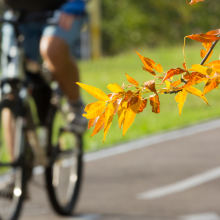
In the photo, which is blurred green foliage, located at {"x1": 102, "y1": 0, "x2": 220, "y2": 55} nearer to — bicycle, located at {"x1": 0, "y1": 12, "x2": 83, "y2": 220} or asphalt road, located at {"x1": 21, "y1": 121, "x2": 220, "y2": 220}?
asphalt road, located at {"x1": 21, "y1": 121, "x2": 220, "y2": 220}

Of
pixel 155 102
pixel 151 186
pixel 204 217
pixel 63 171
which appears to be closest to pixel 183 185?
pixel 151 186

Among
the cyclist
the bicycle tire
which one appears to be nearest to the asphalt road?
the bicycle tire

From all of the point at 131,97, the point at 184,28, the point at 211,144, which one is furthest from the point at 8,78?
the point at 184,28

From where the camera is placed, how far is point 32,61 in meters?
3.09

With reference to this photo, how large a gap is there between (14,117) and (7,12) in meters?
0.74

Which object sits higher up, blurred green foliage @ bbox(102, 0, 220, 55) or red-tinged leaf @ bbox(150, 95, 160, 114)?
red-tinged leaf @ bbox(150, 95, 160, 114)

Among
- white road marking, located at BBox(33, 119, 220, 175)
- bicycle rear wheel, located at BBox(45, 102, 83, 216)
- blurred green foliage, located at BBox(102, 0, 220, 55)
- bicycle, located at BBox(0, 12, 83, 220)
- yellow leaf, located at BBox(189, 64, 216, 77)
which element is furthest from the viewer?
blurred green foliage, located at BBox(102, 0, 220, 55)

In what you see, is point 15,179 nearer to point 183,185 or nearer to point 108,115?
point 183,185

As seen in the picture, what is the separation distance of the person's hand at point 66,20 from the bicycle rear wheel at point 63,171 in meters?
0.64

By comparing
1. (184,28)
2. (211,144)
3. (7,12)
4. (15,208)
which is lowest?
(184,28)

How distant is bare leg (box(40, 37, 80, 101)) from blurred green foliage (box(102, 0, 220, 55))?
2512 centimetres

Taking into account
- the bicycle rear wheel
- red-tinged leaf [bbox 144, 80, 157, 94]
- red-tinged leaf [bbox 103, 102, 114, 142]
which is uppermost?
red-tinged leaf [bbox 144, 80, 157, 94]

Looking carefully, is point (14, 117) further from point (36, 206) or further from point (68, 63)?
point (36, 206)

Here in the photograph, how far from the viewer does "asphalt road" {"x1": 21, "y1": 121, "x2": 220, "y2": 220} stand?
353 centimetres
